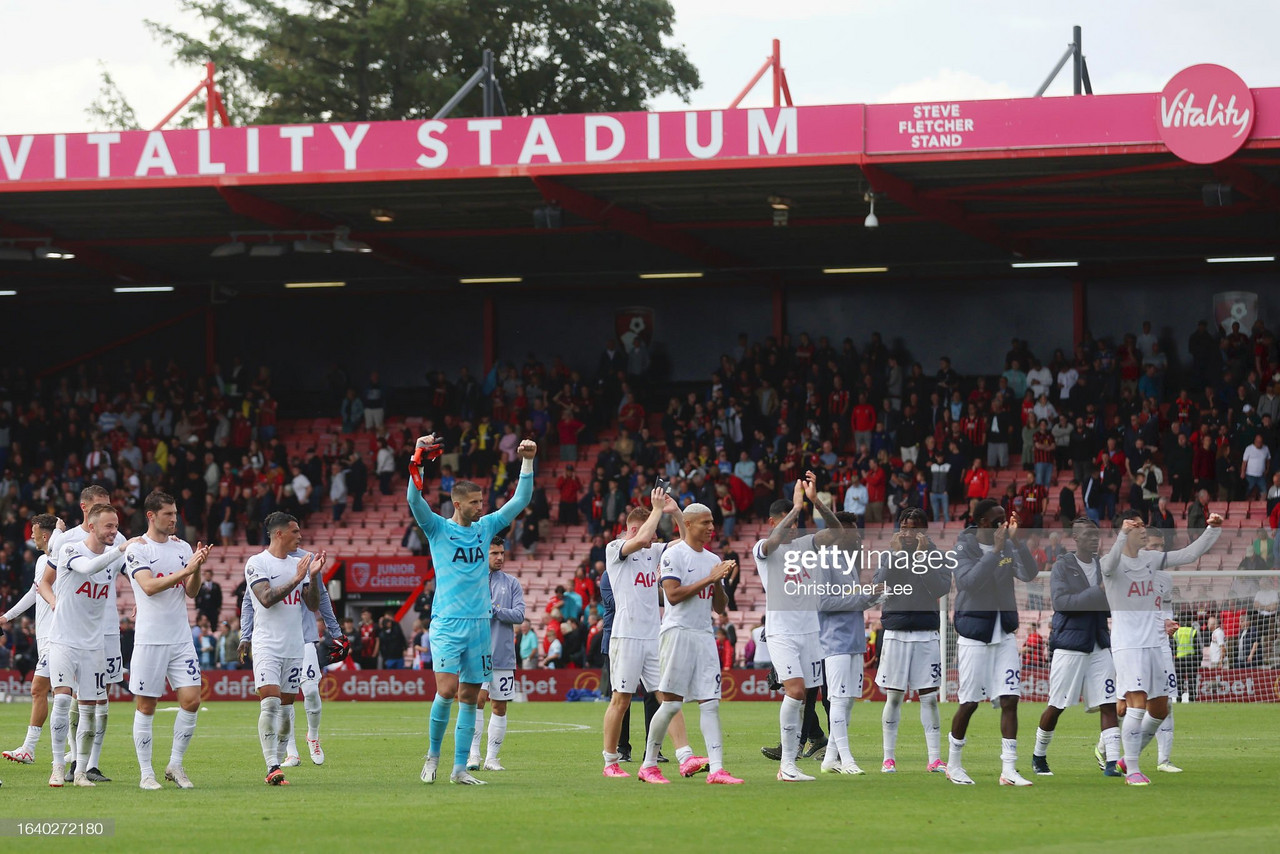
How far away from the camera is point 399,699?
29.6m

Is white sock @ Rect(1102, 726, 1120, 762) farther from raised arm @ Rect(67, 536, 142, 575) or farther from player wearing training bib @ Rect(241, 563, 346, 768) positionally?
raised arm @ Rect(67, 536, 142, 575)

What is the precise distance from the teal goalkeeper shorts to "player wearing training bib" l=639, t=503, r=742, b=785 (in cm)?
143

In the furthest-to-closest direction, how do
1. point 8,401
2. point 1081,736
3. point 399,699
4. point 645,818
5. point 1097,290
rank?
point 8,401, point 1097,290, point 399,699, point 1081,736, point 645,818

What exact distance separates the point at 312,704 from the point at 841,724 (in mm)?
5014

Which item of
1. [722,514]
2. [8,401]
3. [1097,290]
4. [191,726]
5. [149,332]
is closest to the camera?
[191,726]

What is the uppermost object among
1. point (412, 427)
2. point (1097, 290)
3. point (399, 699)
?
point (1097, 290)

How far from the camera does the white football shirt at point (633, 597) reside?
13.2m

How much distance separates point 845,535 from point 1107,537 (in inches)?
87.9

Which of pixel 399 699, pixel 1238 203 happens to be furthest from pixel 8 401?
pixel 1238 203

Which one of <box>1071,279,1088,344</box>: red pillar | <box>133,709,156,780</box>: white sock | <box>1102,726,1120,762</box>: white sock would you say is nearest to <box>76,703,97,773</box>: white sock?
<box>133,709,156,780</box>: white sock

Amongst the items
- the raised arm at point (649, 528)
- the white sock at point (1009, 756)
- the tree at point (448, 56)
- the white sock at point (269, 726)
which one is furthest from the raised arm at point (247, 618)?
the tree at point (448, 56)

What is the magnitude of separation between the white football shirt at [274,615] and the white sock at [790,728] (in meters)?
3.94

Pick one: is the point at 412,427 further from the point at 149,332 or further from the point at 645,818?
the point at 645,818

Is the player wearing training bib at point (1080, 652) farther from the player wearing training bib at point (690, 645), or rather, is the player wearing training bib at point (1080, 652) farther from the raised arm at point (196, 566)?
the raised arm at point (196, 566)
